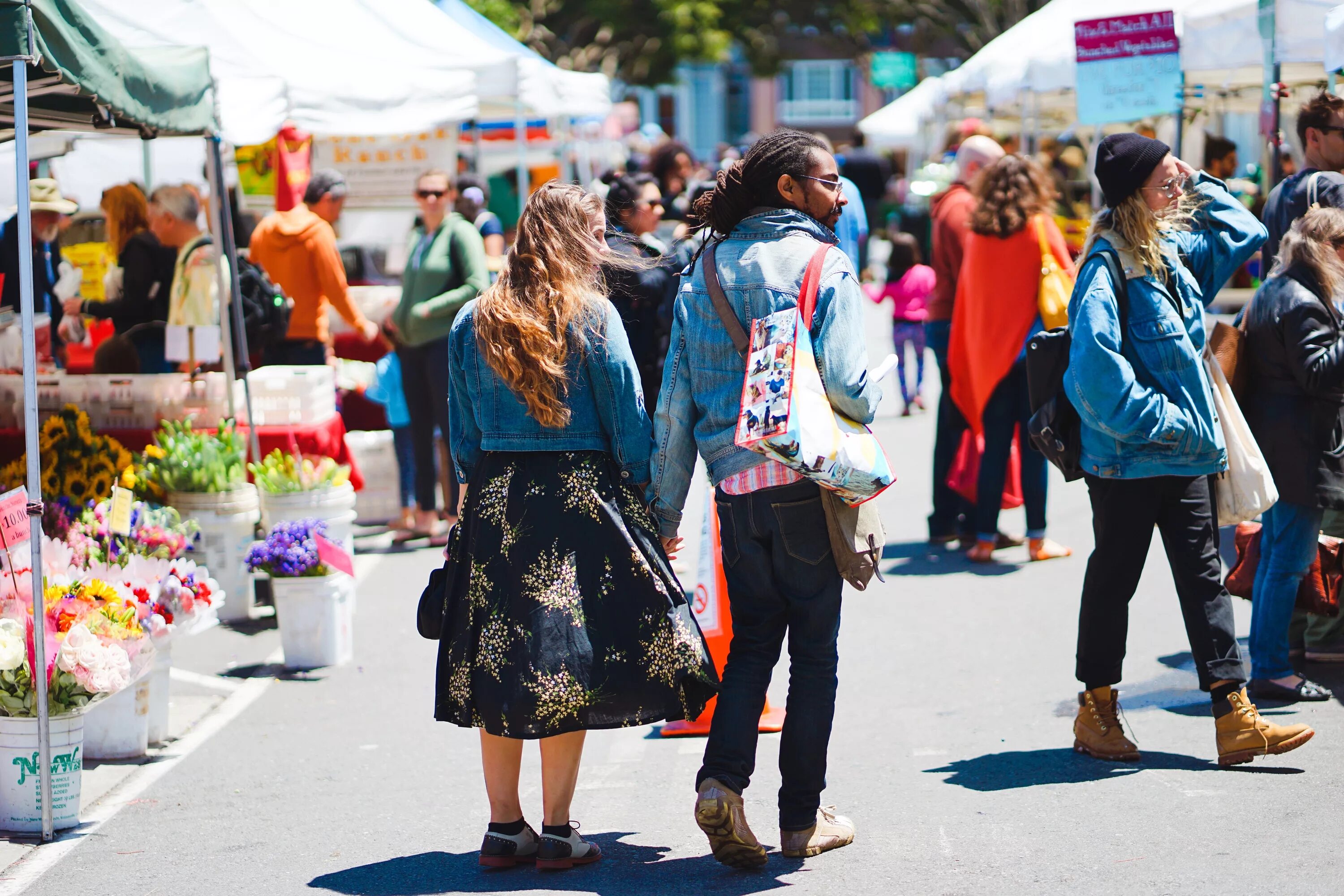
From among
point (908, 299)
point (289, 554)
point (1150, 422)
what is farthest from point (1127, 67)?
point (289, 554)

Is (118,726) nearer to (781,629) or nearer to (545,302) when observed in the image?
(545,302)

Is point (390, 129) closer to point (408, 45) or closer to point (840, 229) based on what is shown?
point (408, 45)

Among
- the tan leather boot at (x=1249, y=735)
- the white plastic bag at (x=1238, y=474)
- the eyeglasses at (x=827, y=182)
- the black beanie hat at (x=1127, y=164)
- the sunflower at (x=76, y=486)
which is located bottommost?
the tan leather boot at (x=1249, y=735)

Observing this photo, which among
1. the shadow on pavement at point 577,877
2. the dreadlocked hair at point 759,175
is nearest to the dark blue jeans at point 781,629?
the shadow on pavement at point 577,877

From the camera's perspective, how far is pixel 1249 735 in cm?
458

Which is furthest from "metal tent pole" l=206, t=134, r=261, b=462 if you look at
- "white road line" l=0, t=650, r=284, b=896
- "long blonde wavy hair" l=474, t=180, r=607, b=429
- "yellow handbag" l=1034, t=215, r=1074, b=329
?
"yellow handbag" l=1034, t=215, r=1074, b=329

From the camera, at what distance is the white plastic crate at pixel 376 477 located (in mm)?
9430

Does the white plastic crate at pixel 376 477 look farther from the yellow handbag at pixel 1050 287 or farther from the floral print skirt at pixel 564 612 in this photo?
the floral print skirt at pixel 564 612

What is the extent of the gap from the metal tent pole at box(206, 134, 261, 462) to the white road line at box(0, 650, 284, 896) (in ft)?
4.41

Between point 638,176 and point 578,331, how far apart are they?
2.66 metres

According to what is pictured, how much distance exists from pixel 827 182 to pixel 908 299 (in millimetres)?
9235

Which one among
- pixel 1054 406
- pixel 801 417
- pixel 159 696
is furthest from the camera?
pixel 159 696

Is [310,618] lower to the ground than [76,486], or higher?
lower

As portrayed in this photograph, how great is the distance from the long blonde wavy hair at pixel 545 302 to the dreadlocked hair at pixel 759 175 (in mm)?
332
